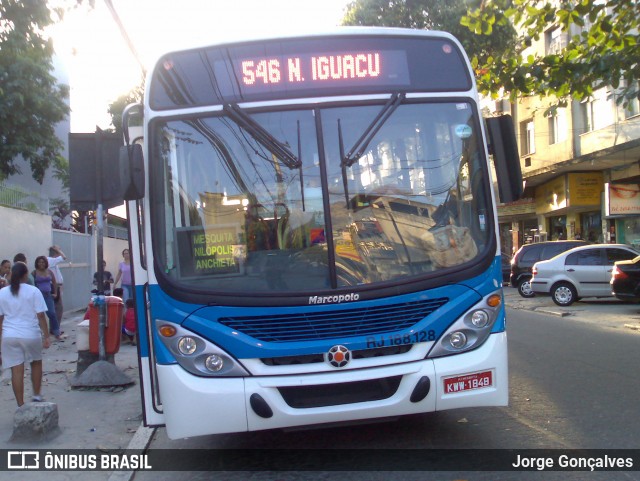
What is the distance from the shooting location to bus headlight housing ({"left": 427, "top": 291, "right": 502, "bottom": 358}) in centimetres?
486

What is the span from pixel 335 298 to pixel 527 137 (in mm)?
28648

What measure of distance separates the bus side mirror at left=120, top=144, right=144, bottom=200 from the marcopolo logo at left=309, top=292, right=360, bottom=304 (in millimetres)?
1491

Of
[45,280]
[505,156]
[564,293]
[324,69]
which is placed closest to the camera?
[324,69]

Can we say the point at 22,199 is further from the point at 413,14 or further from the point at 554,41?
the point at 554,41

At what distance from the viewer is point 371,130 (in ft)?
16.6

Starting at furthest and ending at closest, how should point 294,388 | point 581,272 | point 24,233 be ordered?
point 581,272 < point 24,233 < point 294,388

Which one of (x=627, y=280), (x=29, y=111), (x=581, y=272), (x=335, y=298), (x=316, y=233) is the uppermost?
(x=29, y=111)

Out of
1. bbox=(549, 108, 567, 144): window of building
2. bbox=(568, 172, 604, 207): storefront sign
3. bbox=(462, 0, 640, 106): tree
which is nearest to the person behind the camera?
bbox=(462, 0, 640, 106): tree

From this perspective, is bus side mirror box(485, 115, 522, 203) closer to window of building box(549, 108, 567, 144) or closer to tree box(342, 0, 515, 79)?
tree box(342, 0, 515, 79)

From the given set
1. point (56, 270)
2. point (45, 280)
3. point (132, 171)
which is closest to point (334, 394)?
point (132, 171)

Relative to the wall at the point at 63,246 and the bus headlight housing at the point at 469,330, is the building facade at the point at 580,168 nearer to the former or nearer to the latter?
the wall at the point at 63,246

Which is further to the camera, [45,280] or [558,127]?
[558,127]

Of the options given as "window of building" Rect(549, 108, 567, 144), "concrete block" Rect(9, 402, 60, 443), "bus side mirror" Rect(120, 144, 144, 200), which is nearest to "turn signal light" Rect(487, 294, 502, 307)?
"bus side mirror" Rect(120, 144, 144, 200)

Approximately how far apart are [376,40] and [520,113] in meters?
28.0
